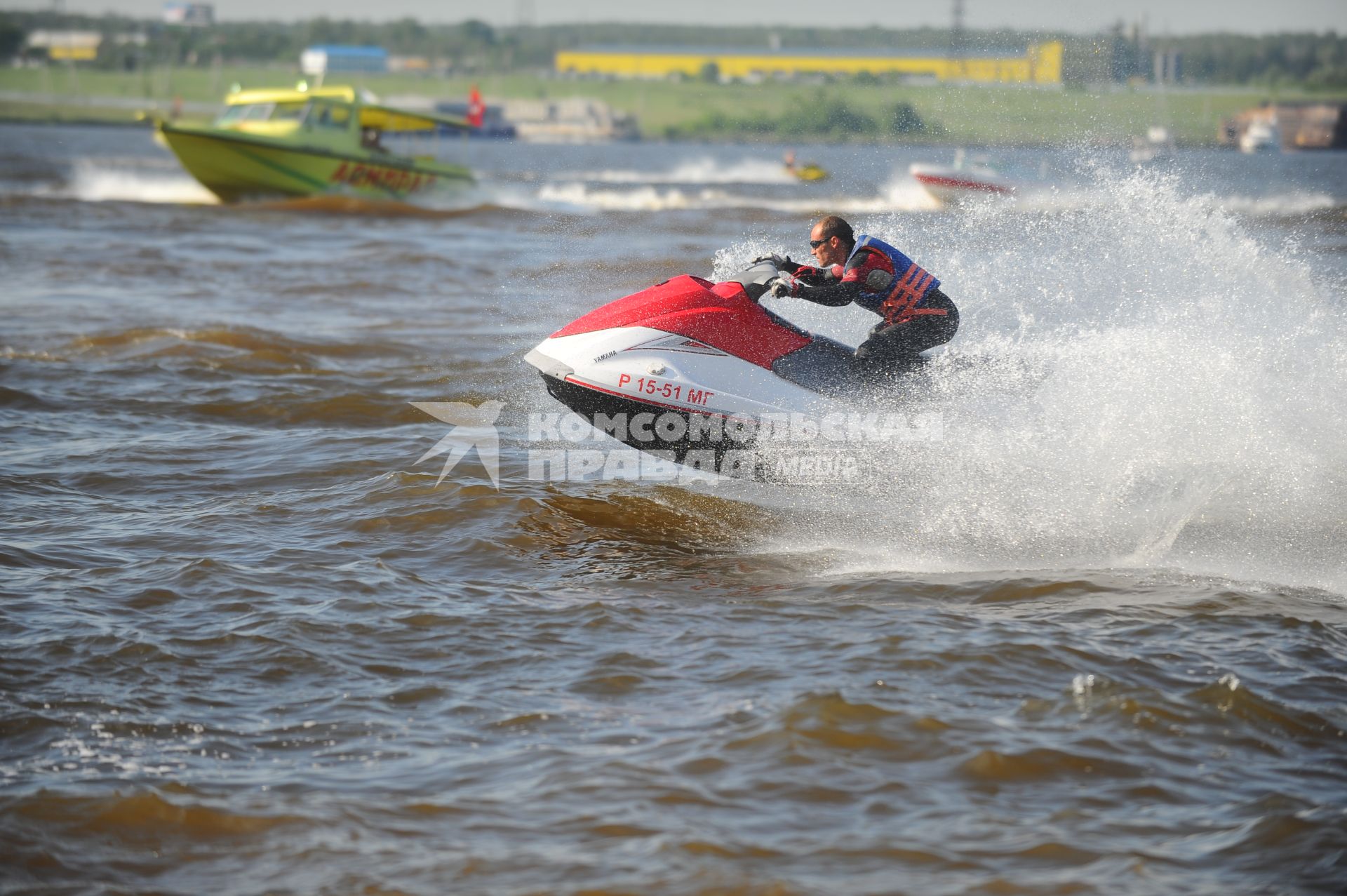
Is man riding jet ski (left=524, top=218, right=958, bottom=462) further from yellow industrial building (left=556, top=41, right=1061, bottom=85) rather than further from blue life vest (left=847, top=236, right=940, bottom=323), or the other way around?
yellow industrial building (left=556, top=41, right=1061, bottom=85)

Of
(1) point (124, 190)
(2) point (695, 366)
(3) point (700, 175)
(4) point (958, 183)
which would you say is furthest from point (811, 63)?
(2) point (695, 366)

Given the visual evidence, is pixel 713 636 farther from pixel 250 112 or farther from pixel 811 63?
pixel 811 63

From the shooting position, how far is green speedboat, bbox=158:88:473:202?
24203 mm

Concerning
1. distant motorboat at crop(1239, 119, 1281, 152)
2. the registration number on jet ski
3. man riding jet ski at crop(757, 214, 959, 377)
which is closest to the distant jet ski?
the registration number on jet ski

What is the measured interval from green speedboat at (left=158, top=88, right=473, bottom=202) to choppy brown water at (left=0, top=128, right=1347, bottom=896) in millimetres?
15004

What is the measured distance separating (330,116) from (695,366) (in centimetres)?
2046

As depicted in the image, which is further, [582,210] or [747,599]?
[582,210]

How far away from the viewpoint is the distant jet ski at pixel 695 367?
642cm

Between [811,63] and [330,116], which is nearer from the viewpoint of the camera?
[330,116]

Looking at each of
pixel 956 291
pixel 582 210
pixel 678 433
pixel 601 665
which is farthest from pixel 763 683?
pixel 582 210

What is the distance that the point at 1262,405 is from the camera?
6.86 metres

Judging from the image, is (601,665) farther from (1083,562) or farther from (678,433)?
(1083,562)

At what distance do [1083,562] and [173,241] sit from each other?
57.9ft

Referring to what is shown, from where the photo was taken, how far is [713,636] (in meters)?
5.27
